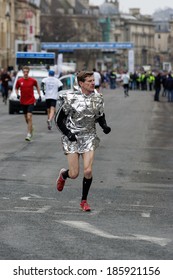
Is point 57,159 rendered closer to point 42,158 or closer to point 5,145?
point 42,158

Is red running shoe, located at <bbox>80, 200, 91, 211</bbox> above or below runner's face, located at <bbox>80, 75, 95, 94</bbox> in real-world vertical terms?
below

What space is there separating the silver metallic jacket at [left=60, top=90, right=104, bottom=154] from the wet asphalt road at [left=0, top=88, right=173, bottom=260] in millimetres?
780

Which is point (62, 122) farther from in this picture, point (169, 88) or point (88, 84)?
point (169, 88)

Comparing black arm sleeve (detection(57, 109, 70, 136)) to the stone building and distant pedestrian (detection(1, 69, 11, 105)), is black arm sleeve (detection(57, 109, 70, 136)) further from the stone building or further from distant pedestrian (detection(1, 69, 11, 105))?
the stone building

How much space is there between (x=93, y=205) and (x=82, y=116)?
4.03ft

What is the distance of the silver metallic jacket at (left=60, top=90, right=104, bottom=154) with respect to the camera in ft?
44.4

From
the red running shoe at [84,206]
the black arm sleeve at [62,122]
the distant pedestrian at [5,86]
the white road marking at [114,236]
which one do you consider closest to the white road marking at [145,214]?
the red running shoe at [84,206]

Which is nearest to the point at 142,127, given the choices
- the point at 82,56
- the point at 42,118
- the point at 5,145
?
the point at 42,118

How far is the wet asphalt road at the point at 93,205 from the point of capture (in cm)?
1037

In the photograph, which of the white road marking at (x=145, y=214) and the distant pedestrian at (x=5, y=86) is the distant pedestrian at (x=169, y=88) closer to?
the distant pedestrian at (x=5, y=86)

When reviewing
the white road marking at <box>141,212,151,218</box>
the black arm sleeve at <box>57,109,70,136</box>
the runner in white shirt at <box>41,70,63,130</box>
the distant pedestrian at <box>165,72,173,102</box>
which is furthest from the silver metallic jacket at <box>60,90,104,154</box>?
the distant pedestrian at <box>165,72,173,102</box>

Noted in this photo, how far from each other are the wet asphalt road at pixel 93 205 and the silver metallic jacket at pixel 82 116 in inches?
30.7

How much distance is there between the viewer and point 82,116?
13602mm

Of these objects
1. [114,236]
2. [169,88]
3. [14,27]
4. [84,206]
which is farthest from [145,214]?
[14,27]
